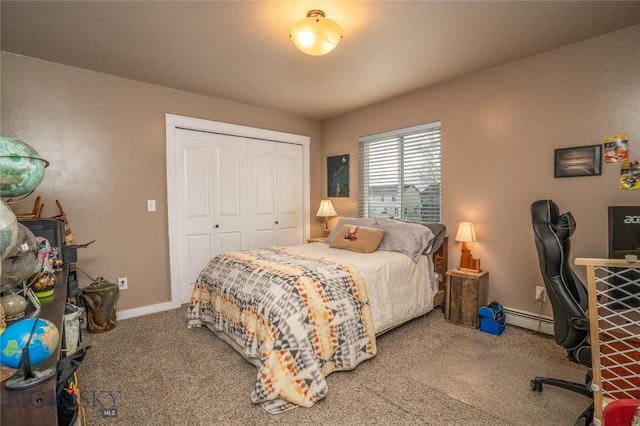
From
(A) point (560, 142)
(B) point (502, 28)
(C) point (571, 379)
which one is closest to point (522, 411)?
(C) point (571, 379)

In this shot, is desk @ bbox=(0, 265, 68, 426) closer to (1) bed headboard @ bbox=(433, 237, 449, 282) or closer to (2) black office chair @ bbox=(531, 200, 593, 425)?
(2) black office chair @ bbox=(531, 200, 593, 425)

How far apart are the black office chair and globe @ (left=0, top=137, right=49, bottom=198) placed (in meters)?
2.40

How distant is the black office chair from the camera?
5.20 feet

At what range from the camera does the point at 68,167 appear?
9.52 feet

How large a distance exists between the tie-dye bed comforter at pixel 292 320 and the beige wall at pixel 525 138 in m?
1.57

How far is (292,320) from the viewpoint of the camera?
1.97m

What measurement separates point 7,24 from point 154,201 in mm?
1742

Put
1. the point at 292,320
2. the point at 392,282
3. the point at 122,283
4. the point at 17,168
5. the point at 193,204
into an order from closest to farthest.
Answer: the point at 17,168
the point at 292,320
the point at 392,282
the point at 122,283
the point at 193,204

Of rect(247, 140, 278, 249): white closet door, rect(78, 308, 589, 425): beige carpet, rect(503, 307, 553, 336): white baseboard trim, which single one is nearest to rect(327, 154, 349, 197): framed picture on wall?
rect(247, 140, 278, 249): white closet door

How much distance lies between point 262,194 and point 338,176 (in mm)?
1160

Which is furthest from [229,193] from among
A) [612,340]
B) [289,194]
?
[612,340]

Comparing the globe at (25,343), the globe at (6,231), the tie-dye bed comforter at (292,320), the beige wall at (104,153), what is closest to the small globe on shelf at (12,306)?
the globe at (6,231)

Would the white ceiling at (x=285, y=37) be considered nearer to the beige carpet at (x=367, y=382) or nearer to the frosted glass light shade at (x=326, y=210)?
the frosted glass light shade at (x=326, y=210)

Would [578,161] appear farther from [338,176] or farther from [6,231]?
[6,231]
